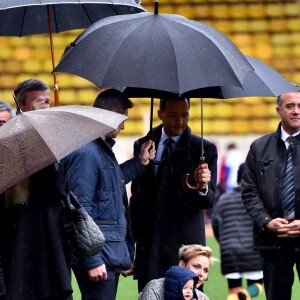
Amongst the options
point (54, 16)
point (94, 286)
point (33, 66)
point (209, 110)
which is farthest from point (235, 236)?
point (209, 110)

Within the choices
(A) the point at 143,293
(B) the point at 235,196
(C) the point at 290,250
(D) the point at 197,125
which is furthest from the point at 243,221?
(D) the point at 197,125

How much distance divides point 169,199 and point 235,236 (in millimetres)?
2301

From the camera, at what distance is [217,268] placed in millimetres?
16250

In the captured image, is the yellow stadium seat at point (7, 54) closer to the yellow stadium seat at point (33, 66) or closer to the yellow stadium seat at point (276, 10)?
the yellow stadium seat at point (33, 66)

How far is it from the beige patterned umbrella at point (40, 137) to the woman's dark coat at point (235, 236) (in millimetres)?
4194

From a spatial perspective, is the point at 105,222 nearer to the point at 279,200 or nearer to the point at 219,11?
the point at 279,200

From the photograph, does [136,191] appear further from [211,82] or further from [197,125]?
[197,125]

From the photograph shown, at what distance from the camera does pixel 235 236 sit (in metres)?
11.5

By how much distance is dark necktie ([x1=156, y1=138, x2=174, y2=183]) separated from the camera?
9359 mm

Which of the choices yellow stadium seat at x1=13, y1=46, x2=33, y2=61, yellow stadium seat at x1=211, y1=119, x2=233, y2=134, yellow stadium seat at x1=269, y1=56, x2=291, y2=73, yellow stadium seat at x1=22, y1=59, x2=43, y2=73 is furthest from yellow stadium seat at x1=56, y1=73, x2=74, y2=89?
yellow stadium seat at x1=269, y1=56, x2=291, y2=73

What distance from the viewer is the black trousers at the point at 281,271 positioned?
955 cm

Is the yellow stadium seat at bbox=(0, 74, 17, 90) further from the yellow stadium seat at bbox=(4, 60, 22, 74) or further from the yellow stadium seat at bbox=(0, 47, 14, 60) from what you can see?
the yellow stadium seat at bbox=(0, 47, 14, 60)

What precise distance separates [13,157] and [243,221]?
4.69m

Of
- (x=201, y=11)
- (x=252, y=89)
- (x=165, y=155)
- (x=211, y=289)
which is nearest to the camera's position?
(x=252, y=89)
